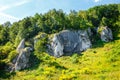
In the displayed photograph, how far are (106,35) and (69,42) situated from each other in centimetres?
1473

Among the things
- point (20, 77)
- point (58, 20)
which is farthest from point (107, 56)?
point (58, 20)

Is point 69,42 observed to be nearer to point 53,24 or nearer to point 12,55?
point 53,24

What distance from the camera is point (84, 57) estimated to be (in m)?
76.4

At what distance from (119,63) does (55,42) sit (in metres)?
28.7

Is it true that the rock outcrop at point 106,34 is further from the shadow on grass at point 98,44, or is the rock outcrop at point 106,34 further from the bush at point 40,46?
the bush at point 40,46

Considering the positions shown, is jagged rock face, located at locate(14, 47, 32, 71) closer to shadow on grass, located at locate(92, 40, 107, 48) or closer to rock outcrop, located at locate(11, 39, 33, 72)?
rock outcrop, located at locate(11, 39, 33, 72)

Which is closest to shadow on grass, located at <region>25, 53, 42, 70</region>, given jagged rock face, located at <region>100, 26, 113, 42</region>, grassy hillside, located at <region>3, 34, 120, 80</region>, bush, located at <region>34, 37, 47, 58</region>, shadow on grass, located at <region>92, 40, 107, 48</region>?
grassy hillside, located at <region>3, 34, 120, 80</region>

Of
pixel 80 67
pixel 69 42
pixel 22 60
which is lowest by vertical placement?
pixel 80 67

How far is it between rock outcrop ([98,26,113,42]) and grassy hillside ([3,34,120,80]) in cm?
1148

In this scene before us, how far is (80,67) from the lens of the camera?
6762 cm

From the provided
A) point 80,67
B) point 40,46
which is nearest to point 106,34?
point 40,46

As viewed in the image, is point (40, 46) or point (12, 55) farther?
point (40, 46)

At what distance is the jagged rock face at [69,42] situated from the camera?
8596cm

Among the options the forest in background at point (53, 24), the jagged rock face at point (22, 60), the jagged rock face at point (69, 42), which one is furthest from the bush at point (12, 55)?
the jagged rock face at point (69, 42)
